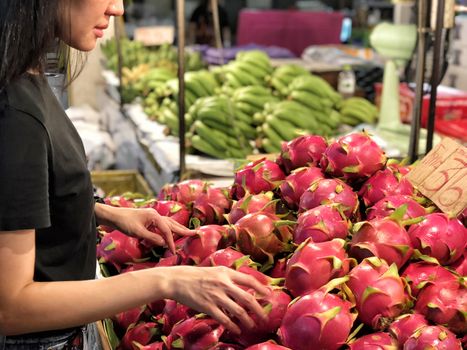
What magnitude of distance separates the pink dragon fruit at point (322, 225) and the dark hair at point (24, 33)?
0.56 meters

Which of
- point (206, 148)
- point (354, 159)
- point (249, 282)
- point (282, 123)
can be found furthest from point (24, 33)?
point (282, 123)

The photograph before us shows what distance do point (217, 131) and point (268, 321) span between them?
2.03 meters

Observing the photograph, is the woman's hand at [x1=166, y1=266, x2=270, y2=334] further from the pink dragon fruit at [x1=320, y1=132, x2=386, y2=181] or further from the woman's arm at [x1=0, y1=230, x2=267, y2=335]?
the pink dragon fruit at [x1=320, y1=132, x2=386, y2=181]

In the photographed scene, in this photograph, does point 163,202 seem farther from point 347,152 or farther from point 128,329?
point 347,152

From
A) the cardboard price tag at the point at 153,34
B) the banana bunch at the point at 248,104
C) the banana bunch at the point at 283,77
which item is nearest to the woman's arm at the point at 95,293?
the banana bunch at the point at 248,104

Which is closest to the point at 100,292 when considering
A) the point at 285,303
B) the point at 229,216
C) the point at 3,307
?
the point at 3,307

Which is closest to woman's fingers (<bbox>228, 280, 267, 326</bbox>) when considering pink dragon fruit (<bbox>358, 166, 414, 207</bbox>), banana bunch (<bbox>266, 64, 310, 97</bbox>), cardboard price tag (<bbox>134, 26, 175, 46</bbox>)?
pink dragon fruit (<bbox>358, 166, 414, 207</bbox>)

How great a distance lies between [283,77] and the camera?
3.67 metres

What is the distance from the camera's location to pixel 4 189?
96cm

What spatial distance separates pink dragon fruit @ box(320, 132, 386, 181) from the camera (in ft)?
4.63

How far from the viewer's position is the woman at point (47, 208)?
38.4 inches

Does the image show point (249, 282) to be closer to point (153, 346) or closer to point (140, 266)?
point (153, 346)

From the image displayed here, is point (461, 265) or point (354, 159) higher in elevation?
point (354, 159)

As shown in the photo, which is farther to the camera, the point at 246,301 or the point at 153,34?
the point at 153,34
